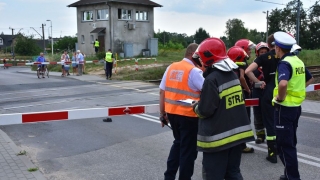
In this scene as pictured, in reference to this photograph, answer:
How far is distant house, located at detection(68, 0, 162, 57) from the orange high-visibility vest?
37447 mm

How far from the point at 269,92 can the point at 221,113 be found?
282 cm

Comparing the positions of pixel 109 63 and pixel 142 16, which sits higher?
pixel 142 16

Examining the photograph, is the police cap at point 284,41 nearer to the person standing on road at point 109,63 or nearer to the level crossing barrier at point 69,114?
the level crossing barrier at point 69,114

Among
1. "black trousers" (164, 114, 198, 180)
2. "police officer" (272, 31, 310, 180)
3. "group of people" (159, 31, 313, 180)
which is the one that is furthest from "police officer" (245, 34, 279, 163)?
"black trousers" (164, 114, 198, 180)

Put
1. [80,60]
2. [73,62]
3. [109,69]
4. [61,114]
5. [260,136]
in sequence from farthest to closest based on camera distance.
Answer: [73,62]
[80,60]
[109,69]
[260,136]
[61,114]

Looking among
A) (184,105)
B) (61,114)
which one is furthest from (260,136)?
(61,114)

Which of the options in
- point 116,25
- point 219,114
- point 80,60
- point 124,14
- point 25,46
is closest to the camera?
point 219,114

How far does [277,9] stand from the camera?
→ 73188mm

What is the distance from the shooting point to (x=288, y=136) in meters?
4.93

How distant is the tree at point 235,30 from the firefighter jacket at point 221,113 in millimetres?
98052

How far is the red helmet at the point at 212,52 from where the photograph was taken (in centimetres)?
388

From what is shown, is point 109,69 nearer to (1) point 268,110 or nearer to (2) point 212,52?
(1) point 268,110

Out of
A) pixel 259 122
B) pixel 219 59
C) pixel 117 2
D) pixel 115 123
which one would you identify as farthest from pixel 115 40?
pixel 219 59

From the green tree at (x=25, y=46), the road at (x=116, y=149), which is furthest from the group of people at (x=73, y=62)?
the green tree at (x=25, y=46)
